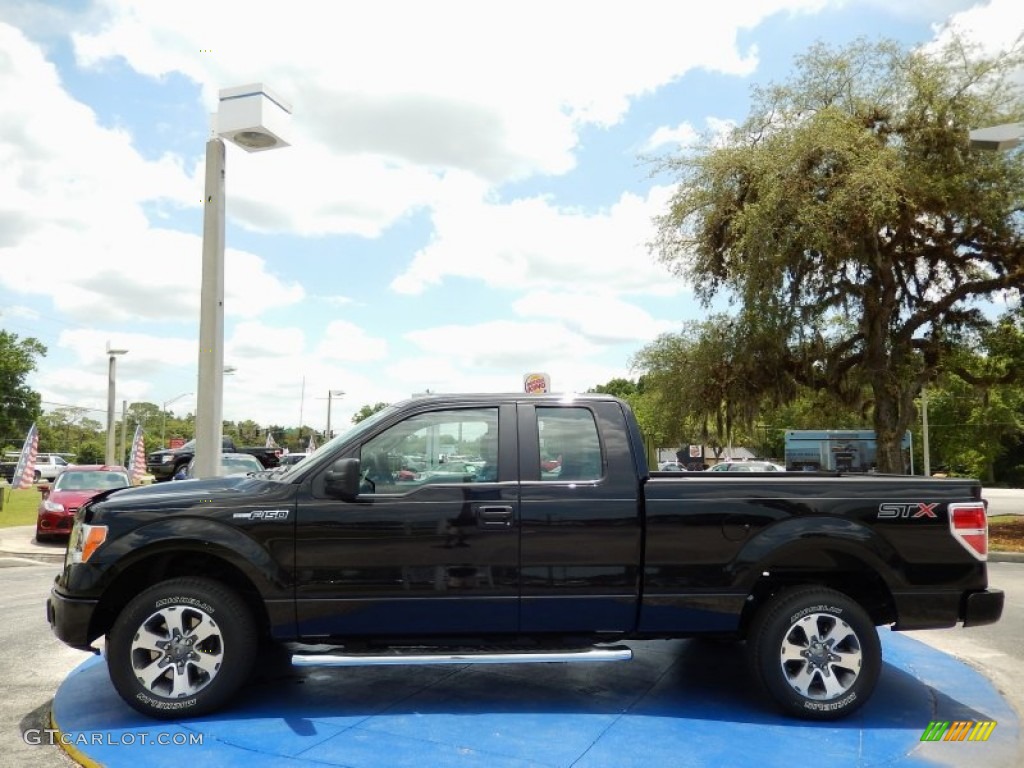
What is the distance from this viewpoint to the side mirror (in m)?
4.74

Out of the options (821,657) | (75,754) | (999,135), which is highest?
(999,135)

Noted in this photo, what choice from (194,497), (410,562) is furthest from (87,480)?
(410,562)

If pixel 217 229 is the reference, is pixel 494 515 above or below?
below

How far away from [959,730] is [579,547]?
247cm

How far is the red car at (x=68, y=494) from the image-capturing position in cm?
1502

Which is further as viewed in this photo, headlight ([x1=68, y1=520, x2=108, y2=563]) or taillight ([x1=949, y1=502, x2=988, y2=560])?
taillight ([x1=949, y1=502, x2=988, y2=560])

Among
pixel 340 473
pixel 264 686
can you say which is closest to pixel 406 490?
pixel 340 473

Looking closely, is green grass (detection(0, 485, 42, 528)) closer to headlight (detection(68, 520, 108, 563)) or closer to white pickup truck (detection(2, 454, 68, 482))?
headlight (detection(68, 520, 108, 563))

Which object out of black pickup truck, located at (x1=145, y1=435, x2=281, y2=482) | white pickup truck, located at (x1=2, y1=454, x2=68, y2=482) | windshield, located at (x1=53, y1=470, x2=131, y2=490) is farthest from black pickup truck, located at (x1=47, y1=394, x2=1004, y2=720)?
white pickup truck, located at (x1=2, y1=454, x2=68, y2=482)

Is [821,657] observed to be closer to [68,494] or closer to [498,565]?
[498,565]

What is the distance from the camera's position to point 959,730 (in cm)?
482

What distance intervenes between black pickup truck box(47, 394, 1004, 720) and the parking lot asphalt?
0.31 meters

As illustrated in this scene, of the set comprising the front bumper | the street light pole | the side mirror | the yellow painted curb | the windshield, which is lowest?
the yellow painted curb

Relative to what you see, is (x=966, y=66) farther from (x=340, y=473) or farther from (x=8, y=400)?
(x=8, y=400)
